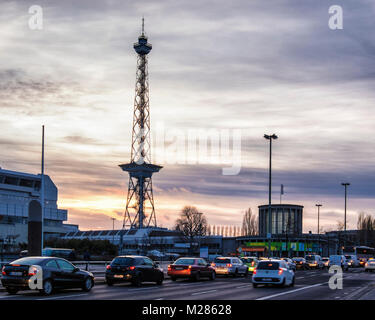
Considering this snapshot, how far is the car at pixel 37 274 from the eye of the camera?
26062 mm

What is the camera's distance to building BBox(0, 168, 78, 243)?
10950 cm

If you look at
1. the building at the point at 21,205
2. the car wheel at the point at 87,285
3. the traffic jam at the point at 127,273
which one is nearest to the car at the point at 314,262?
the traffic jam at the point at 127,273

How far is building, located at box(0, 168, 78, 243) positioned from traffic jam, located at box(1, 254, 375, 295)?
65.2 metres

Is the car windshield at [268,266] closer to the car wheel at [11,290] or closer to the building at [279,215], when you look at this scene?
the car wheel at [11,290]

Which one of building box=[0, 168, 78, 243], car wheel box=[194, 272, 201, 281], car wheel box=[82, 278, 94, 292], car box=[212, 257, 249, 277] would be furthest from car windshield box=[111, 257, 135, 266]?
building box=[0, 168, 78, 243]

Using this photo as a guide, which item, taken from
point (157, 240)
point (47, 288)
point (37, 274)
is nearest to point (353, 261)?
point (157, 240)

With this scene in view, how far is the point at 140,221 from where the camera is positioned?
189m

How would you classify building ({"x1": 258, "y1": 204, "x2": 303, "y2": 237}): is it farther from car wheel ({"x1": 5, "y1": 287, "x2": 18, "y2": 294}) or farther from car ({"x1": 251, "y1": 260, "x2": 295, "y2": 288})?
car wheel ({"x1": 5, "y1": 287, "x2": 18, "y2": 294})

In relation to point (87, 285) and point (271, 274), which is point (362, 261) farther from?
point (87, 285)

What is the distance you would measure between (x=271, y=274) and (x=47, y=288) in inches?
524

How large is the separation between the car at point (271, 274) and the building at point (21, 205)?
249 ft

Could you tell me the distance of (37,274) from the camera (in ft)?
85.5

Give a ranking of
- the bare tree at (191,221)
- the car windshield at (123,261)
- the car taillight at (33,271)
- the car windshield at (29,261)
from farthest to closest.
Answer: the bare tree at (191,221), the car windshield at (123,261), the car windshield at (29,261), the car taillight at (33,271)

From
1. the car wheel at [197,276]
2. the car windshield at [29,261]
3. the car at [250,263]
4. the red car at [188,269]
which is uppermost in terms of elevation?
the car windshield at [29,261]
